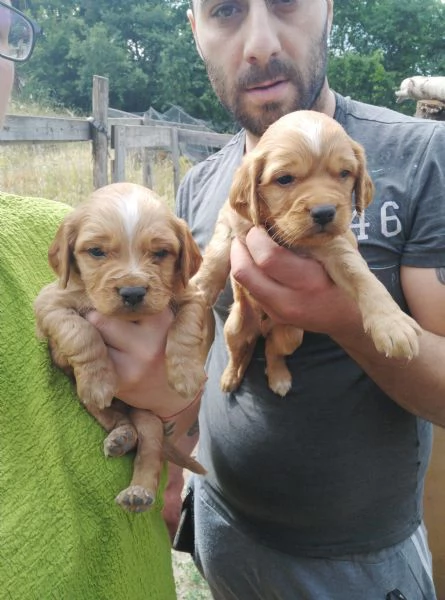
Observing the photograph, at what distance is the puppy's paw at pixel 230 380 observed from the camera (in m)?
2.49

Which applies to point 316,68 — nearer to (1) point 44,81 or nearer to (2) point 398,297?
(2) point 398,297

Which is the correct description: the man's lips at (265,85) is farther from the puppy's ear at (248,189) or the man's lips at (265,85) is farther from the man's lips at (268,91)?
the puppy's ear at (248,189)

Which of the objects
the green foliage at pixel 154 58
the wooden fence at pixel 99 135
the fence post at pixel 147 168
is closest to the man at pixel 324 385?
the wooden fence at pixel 99 135

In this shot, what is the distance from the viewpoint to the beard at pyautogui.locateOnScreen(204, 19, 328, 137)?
2385mm

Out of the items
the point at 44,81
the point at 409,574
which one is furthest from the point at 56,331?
the point at 44,81

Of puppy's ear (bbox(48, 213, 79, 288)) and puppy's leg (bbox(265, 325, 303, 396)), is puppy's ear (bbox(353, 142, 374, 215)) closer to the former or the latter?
puppy's leg (bbox(265, 325, 303, 396))

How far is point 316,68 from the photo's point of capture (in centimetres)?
242

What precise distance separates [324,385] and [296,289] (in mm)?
451

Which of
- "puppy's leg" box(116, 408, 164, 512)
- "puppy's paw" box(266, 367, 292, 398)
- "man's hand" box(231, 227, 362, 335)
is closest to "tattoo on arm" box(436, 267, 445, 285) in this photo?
"man's hand" box(231, 227, 362, 335)

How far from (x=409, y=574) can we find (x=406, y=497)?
292mm

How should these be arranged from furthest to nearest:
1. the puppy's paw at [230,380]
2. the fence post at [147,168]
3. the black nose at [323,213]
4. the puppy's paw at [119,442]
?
the fence post at [147,168], the puppy's paw at [230,380], the black nose at [323,213], the puppy's paw at [119,442]

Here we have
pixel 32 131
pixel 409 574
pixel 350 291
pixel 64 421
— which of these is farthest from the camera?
pixel 32 131

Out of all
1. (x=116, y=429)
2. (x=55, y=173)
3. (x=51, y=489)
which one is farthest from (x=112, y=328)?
(x=55, y=173)

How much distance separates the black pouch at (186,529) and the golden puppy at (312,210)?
3.39ft
